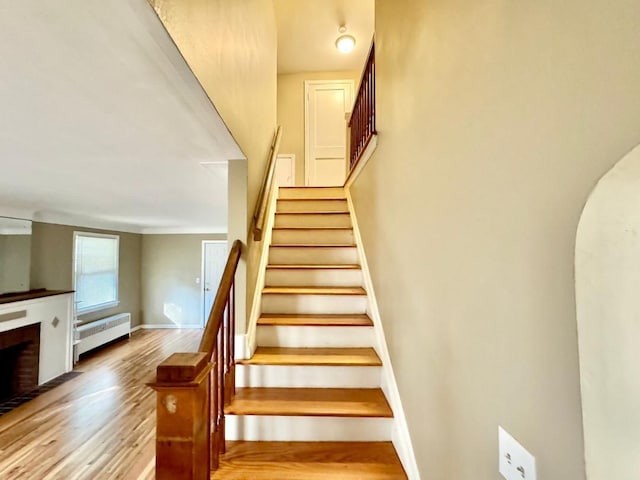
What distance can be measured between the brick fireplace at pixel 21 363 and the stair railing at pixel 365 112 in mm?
4781

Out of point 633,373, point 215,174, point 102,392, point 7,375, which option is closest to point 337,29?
point 215,174

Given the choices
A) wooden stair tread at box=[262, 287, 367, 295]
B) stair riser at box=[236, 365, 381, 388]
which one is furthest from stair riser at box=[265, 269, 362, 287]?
stair riser at box=[236, 365, 381, 388]

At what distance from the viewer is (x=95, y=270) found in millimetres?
5984

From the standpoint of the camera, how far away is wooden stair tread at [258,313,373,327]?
2166mm

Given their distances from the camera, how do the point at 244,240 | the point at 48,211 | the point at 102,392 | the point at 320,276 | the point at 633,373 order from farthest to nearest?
the point at 48,211 → the point at 102,392 → the point at 320,276 → the point at 244,240 → the point at 633,373

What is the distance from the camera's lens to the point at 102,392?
3969 millimetres

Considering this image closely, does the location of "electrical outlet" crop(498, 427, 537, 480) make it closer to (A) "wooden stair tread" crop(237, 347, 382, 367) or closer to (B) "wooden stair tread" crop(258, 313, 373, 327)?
(A) "wooden stair tread" crop(237, 347, 382, 367)

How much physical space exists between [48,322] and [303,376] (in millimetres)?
4538

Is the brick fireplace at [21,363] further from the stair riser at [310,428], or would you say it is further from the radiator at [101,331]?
the stair riser at [310,428]

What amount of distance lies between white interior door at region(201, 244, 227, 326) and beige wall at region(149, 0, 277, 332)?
15.0 ft

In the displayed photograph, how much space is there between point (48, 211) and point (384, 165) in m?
5.12

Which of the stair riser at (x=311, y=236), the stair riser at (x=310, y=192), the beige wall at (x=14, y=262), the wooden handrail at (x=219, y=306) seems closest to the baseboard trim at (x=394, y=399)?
the stair riser at (x=311, y=236)

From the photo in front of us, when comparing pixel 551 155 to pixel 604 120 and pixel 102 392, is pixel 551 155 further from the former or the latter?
pixel 102 392

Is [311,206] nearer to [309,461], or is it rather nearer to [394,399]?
[394,399]
